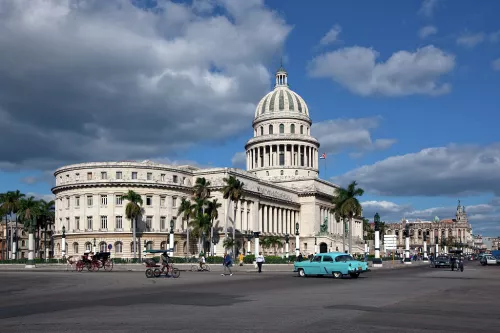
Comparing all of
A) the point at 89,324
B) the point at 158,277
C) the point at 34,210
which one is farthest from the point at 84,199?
the point at 89,324

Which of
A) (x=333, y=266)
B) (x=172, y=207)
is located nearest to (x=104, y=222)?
(x=172, y=207)

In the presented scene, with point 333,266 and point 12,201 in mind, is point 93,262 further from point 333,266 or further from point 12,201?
point 12,201

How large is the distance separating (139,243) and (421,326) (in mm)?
79876

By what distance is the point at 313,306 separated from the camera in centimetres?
1927

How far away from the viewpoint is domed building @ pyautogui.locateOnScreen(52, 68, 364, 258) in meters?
91.6

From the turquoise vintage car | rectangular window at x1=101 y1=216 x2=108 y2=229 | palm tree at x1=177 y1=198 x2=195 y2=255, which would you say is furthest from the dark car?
rectangular window at x1=101 y1=216 x2=108 y2=229

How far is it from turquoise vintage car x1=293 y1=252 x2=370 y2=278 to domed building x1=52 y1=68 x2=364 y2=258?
1205 inches

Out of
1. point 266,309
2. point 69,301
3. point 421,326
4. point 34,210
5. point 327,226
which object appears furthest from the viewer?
point 327,226

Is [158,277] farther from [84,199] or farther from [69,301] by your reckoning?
[84,199]

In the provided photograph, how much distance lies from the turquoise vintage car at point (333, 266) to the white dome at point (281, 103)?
98.2 meters

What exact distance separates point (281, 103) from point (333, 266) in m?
103

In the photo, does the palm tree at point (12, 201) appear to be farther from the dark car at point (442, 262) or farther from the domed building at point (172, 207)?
the dark car at point (442, 262)

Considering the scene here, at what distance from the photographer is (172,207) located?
96.2m

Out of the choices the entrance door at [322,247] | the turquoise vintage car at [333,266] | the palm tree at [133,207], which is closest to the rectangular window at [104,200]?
the palm tree at [133,207]
